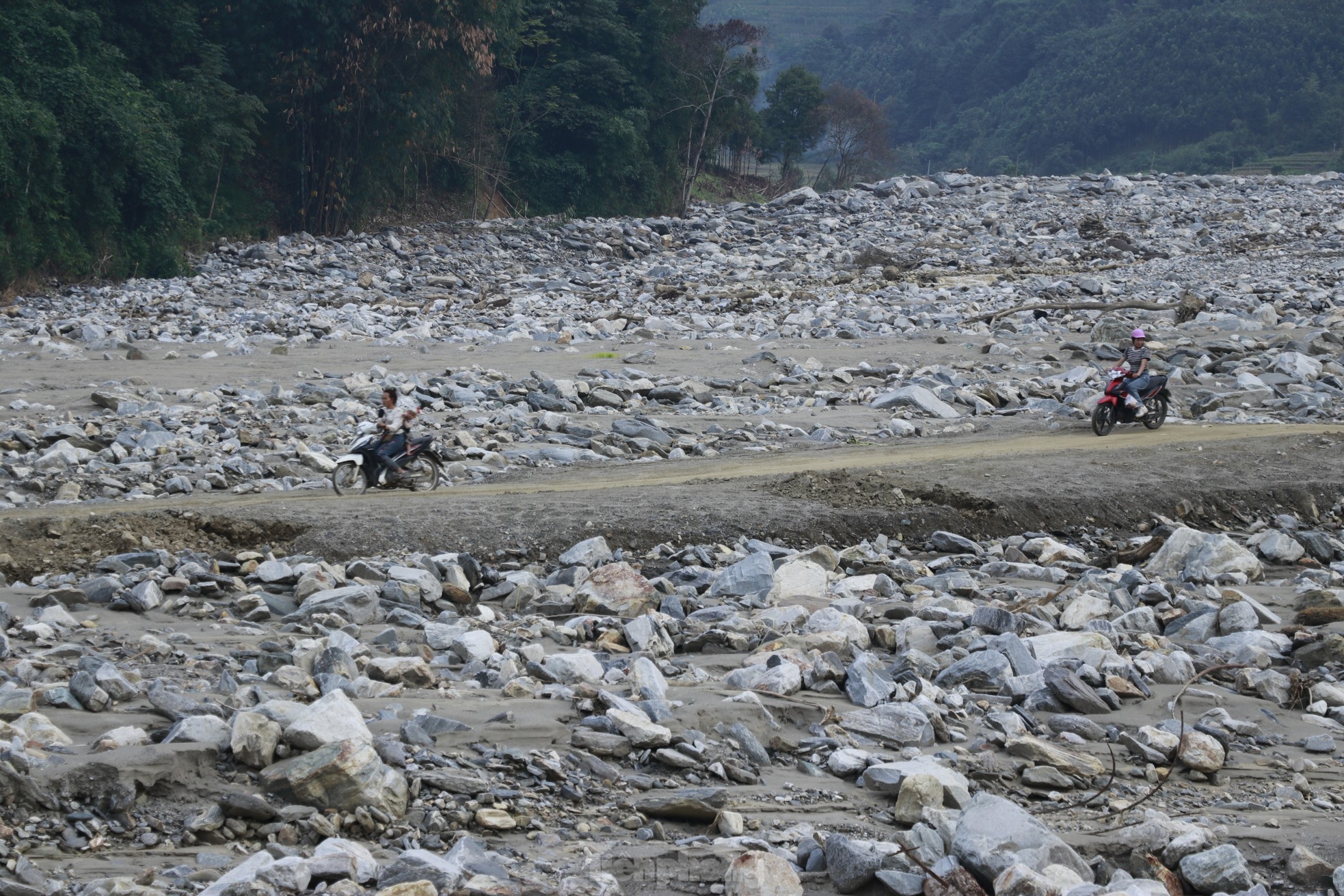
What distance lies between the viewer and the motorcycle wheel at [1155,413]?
12.3 meters

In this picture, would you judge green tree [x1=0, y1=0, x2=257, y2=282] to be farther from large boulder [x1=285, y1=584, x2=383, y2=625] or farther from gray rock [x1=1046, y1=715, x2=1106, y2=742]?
gray rock [x1=1046, y1=715, x2=1106, y2=742]

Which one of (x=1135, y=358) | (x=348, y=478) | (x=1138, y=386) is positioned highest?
(x=1135, y=358)

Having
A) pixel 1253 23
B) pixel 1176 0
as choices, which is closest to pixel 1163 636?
pixel 1253 23

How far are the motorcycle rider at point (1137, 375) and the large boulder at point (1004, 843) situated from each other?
906 cm

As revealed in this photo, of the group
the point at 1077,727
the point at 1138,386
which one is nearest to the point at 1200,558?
the point at 1077,727

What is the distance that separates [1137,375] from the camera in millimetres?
12164

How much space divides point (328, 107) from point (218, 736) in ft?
89.9

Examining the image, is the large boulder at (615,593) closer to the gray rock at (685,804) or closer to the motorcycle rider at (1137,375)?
the gray rock at (685,804)

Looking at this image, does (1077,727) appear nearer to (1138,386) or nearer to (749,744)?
(749,744)

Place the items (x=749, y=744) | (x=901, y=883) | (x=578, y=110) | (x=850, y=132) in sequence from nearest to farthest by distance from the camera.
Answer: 1. (x=901, y=883)
2. (x=749, y=744)
3. (x=578, y=110)
4. (x=850, y=132)

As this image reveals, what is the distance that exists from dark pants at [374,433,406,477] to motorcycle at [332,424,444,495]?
2 cm

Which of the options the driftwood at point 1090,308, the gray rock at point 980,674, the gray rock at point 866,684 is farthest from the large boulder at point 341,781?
the driftwood at point 1090,308

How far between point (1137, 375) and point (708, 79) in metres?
31.9

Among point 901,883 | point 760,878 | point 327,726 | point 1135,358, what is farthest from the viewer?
point 1135,358
